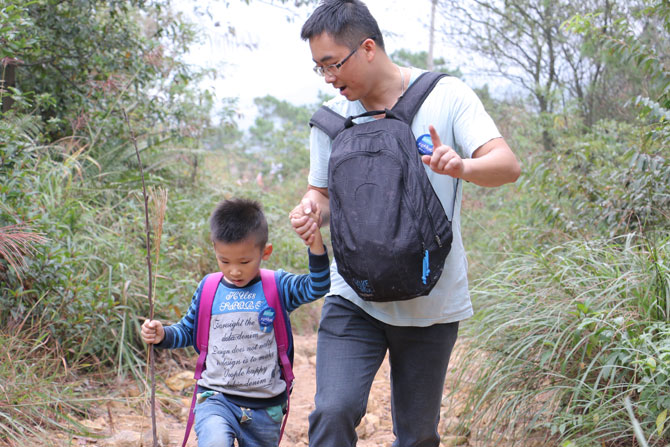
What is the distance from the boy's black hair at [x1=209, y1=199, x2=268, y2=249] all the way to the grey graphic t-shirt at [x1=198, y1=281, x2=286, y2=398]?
10.1 inches

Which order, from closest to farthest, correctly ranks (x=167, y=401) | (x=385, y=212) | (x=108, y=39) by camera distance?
(x=385, y=212), (x=167, y=401), (x=108, y=39)

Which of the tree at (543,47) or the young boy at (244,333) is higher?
the tree at (543,47)

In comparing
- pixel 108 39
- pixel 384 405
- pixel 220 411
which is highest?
pixel 108 39

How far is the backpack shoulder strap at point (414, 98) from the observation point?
2379mm

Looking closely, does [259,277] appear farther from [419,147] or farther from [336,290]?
[419,147]

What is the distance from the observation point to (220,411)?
255 centimetres

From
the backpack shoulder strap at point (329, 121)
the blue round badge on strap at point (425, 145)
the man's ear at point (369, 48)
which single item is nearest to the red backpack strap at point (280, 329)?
the backpack shoulder strap at point (329, 121)

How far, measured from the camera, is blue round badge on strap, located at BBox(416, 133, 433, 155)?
90.4 inches

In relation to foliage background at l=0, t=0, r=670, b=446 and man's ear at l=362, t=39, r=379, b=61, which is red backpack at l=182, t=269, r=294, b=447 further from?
man's ear at l=362, t=39, r=379, b=61

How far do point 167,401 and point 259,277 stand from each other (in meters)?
1.96

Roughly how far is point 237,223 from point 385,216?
2.32 feet

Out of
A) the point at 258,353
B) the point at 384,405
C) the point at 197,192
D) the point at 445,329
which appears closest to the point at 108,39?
the point at 197,192

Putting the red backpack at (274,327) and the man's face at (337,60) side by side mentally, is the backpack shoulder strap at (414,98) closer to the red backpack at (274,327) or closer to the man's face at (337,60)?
the man's face at (337,60)

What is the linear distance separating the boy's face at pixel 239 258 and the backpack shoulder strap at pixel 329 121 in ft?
1.70
